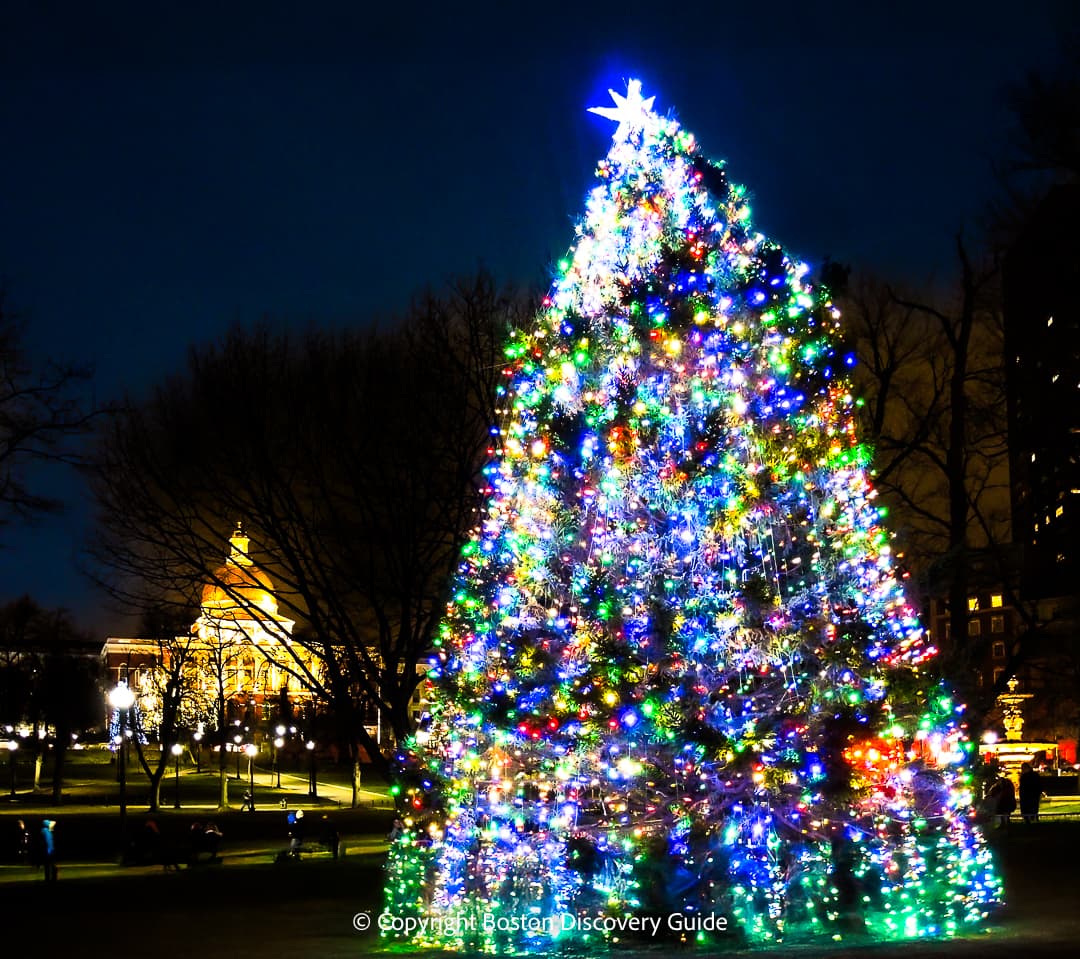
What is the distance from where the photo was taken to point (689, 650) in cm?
1290

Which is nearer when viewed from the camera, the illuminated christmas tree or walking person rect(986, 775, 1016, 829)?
the illuminated christmas tree

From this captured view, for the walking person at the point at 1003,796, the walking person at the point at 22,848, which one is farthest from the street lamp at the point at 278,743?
the walking person at the point at 1003,796

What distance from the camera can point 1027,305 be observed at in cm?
2477

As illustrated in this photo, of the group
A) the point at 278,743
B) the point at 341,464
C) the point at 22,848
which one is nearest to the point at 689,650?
the point at 341,464

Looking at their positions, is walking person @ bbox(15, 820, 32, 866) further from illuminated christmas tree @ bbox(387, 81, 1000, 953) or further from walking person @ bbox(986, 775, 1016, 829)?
illuminated christmas tree @ bbox(387, 81, 1000, 953)

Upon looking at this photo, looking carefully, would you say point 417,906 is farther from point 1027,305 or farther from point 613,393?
point 1027,305

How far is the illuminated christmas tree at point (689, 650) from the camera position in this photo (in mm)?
12844

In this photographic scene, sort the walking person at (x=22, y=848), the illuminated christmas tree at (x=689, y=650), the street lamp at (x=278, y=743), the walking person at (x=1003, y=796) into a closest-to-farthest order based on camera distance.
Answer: the illuminated christmas tree at (x=689, y=650) < the walking person at (x=1003, y=796) < the walking person at (x=22, y=848) < the street lamp at (x=278, y=743)

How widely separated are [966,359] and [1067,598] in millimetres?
9102

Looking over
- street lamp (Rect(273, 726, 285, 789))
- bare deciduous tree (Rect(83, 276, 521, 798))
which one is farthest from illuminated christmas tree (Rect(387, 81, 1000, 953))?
street lamp (Rect(273, 726, 285, 789))

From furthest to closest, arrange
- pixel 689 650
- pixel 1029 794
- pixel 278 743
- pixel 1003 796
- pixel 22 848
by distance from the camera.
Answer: pixel 278 743, pixel 22 848, pixel 1029 794, pixel 1003 796, pixel 689 650

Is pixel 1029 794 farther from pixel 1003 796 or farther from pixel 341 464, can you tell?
pixel 341 464

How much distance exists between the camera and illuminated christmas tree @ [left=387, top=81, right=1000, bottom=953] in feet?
42.1

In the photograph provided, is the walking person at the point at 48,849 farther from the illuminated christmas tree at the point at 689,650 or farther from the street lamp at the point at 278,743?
the street lamp at the point at 278,743
